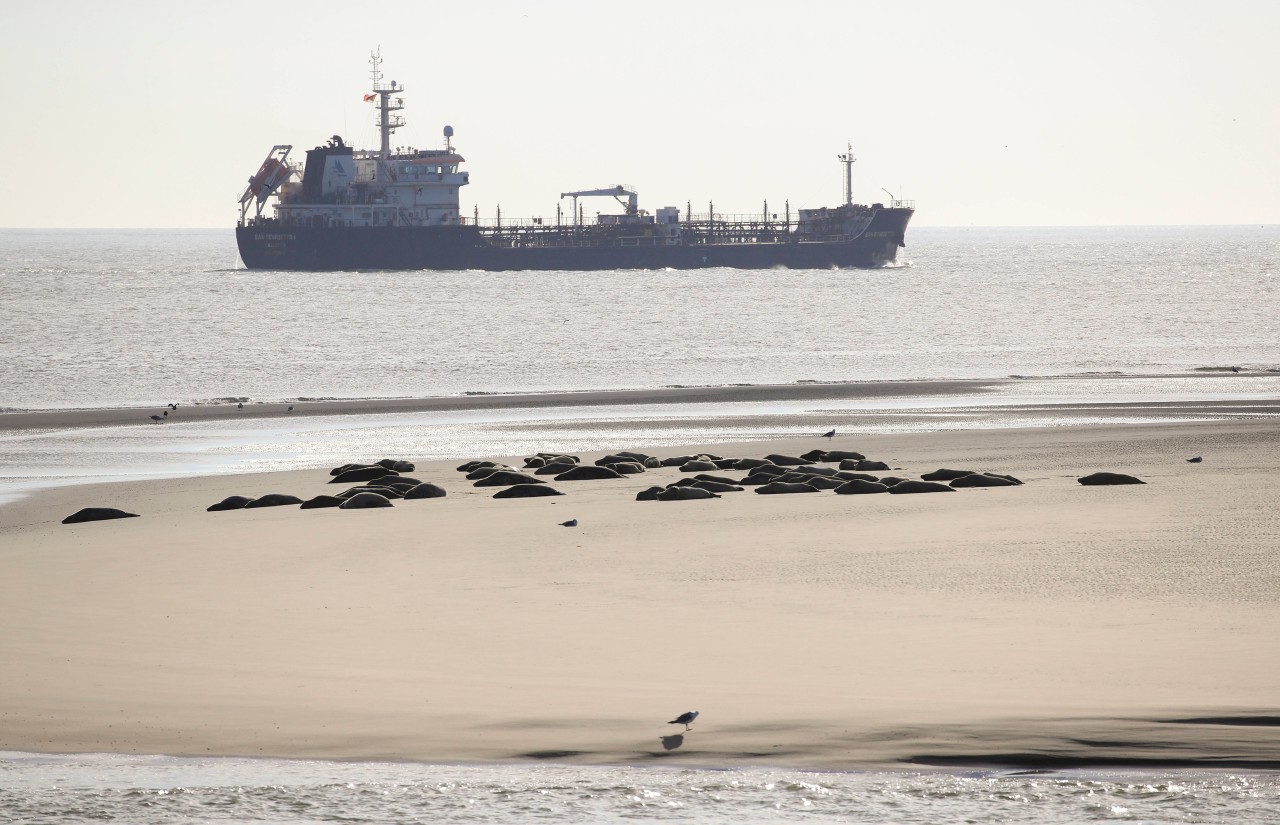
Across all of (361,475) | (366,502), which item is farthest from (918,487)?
(361,475)

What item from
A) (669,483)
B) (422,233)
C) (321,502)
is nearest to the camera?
(321,502)

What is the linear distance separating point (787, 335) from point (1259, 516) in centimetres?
3900

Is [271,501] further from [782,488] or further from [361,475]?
[782,488]

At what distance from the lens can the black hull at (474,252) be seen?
103875mm

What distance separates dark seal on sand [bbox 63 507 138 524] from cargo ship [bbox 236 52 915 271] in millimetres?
90219

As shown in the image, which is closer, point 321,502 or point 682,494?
point 682,494

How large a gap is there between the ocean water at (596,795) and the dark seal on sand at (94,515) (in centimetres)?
821

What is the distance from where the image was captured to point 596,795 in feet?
19.5

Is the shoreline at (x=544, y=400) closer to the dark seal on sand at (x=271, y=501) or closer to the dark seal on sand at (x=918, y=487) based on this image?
the dark seal on sand at (x=271, y=501)

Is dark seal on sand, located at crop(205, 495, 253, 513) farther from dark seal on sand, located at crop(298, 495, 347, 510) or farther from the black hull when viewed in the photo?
the black hull

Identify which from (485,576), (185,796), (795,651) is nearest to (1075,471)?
(485,576)

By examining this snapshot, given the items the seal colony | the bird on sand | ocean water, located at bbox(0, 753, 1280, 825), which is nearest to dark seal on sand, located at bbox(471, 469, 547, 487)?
the seal colony

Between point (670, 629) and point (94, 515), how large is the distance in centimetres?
743

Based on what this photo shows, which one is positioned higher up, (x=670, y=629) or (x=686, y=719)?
(x=686, y=719)
